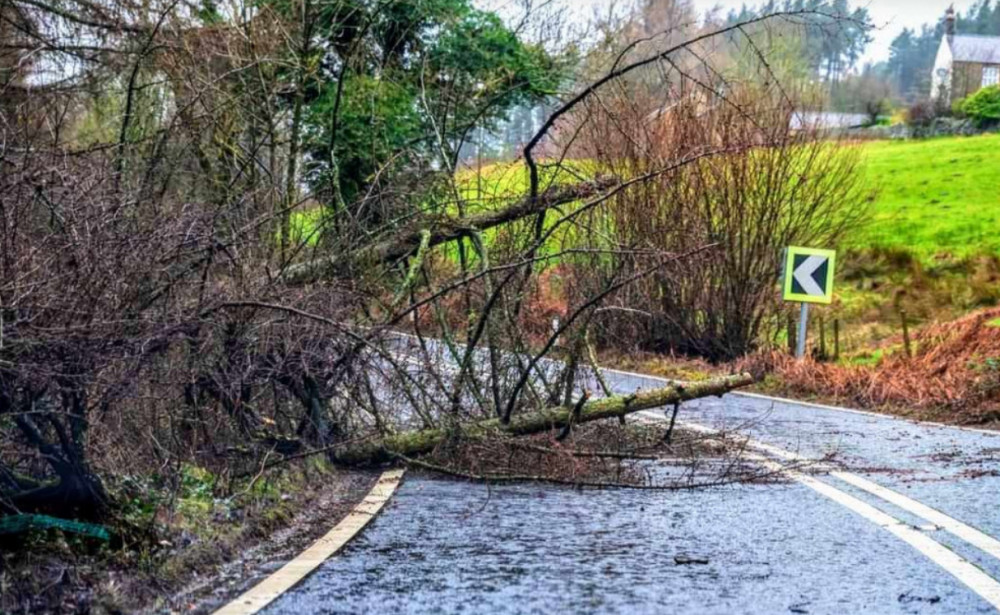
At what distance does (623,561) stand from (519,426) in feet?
9.82

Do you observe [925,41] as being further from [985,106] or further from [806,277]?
[806,277]

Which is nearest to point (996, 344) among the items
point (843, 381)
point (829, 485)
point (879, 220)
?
point (843, 381)

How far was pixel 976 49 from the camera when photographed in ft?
337

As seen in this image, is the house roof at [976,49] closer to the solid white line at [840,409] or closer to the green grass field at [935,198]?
the green grass field at [935,198]

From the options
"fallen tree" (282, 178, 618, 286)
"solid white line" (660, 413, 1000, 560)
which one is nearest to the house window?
"solid white line" (660, 413, 1000, 560)

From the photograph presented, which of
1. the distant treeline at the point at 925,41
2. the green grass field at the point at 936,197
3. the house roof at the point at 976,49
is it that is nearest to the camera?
the green grass field at the point at 936,197

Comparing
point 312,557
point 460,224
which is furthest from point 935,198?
point 312,557

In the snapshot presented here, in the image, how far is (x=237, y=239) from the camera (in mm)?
7957

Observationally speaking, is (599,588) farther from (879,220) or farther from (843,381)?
(879,220)

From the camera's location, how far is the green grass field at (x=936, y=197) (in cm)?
3606

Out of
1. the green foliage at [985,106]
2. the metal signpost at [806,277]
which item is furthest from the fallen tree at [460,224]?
the green foliage at [985,106]

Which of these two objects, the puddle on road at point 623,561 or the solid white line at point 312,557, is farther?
the puddle on road at point 623,561

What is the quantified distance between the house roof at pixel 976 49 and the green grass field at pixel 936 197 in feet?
152

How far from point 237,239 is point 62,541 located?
3043 mm
